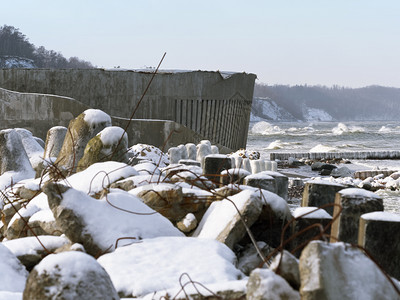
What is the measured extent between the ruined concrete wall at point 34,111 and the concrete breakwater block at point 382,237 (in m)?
10.9

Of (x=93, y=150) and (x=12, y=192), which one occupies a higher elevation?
(x=93, y=150)

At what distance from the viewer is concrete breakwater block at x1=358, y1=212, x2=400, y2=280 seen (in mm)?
2682

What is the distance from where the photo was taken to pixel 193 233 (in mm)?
3820

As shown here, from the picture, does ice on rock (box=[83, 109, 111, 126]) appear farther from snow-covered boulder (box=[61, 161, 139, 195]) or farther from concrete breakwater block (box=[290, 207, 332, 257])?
concrete breakwater block (box=[290, 207, 332, 257])

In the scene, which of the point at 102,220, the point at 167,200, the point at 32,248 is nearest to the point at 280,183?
the point at 167,200

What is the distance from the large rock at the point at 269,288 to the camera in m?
1.84

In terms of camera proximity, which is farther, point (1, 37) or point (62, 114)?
point (1, 37)

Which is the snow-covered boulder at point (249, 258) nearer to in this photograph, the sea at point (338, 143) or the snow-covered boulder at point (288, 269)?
the snow-covered boulder at point (288, 269)

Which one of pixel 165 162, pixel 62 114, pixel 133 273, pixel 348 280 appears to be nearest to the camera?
pixel 348 280

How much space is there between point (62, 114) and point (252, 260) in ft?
33.7

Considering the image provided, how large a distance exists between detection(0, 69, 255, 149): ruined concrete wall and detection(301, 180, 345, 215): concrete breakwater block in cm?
1300

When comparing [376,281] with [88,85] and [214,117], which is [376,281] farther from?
[214,117]

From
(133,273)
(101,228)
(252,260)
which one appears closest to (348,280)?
(133,273)

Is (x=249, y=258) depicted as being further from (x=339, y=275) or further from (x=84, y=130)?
(x=84, y=130)
